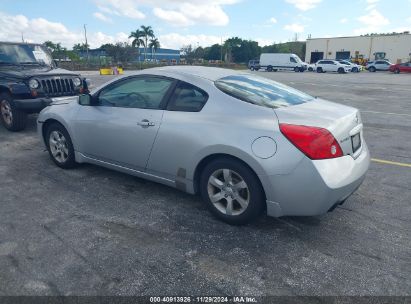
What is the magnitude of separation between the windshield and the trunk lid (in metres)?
7.27

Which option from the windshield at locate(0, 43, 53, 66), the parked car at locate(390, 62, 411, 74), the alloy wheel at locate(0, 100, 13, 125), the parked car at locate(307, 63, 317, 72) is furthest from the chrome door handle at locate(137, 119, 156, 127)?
the parked car at locate(307, 63, 317, 72)

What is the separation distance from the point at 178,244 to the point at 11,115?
19.3 ft

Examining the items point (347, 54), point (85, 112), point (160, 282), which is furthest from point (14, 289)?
point (347, 54)

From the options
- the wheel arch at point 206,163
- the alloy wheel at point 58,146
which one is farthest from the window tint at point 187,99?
the alloy wheel at point 58,146

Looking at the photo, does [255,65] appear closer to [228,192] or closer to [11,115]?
[11,115]

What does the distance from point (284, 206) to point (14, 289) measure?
7.36 feet

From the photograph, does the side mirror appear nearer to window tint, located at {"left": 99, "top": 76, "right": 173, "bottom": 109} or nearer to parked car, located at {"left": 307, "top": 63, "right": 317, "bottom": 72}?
window tint, located at {"left": 99, "top": 76, "right": 173, "bottom": 109}

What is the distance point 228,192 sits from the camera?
3170mm

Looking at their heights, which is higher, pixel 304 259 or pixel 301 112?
pixel 301 112

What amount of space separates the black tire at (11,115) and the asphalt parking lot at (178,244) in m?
3.04

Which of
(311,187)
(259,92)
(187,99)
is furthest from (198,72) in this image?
(311,187)

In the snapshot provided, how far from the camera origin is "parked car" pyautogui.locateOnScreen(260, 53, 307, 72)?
43.0 meters

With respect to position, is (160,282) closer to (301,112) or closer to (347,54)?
(301,112)

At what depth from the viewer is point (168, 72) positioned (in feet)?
12.3
